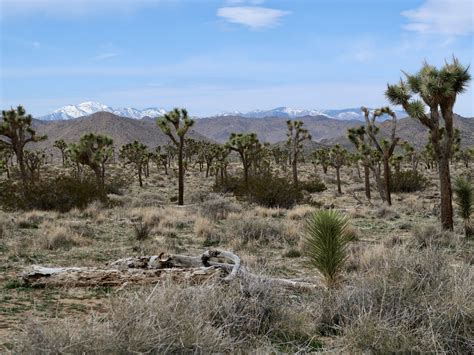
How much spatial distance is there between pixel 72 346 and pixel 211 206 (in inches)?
717

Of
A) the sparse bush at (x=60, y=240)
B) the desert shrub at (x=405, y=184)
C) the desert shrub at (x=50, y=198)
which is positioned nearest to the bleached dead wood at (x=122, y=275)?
the sparse bush at (x=60, y=240)

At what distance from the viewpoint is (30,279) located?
9141 millimetres

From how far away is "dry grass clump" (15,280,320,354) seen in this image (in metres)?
4.48

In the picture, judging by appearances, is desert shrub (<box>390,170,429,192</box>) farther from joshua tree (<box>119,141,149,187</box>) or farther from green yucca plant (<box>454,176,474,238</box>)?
joshua tree (<box>119,141,149,187</box>)

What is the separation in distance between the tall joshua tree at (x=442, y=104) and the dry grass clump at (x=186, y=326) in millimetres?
11146

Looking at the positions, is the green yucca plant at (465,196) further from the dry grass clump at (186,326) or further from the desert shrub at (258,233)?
the dry grass clump at (186,326)

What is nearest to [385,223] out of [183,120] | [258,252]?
[258,252]

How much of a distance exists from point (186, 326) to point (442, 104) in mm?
13686

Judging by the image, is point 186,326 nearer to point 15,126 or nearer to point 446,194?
point 446,194

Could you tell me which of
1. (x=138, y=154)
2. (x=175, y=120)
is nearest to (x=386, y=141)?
(x=175, y=120)

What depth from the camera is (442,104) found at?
53.0 feet

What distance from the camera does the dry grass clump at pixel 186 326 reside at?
4.48m

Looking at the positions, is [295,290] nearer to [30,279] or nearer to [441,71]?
[30,279]

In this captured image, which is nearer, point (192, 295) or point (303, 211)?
point (192, 295)
